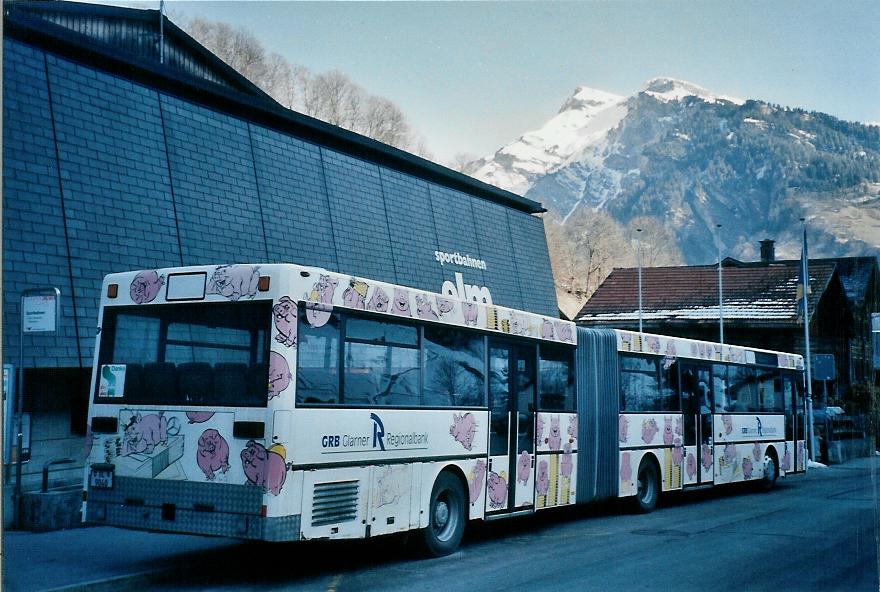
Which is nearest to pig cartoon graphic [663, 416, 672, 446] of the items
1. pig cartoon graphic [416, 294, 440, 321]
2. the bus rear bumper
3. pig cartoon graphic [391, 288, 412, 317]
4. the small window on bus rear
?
the small window on bus rear

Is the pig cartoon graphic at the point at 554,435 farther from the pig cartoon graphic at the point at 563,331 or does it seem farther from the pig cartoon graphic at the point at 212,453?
the pig cartoon graphic at the point at 212,453

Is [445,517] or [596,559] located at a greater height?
[445,517]

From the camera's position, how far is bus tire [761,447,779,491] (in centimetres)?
2066

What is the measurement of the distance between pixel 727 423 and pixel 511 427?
800cm

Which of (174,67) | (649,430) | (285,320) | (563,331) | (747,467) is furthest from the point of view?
(174,67)

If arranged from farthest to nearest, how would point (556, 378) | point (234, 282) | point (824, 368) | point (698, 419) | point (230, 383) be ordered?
point (824, 368) → point (698, 419) → point (556, 378) → point (234, 282) → point (230, 383)

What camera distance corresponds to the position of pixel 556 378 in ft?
45.9

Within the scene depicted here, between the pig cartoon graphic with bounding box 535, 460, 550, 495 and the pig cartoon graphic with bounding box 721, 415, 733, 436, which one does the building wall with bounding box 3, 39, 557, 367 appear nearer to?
the pig cartoon graphic with bounding box 535, 460, 550, 495

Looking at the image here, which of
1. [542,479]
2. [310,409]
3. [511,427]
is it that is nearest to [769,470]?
[542,479]

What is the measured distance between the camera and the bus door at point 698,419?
17594mm

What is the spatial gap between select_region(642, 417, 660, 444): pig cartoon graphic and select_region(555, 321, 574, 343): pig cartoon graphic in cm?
280

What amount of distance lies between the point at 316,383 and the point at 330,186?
1102 cm

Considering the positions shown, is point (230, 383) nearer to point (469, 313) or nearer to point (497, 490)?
point (469, 313)

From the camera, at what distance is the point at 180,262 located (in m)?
15.2
